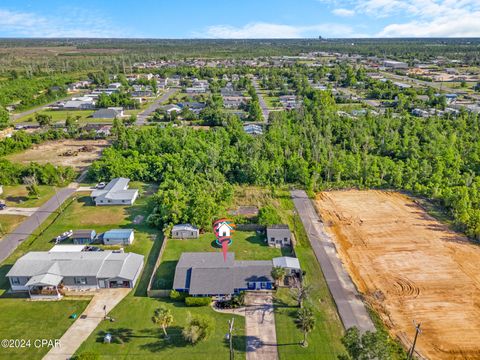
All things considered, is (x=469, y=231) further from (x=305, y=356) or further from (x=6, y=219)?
(x=6, y=219)

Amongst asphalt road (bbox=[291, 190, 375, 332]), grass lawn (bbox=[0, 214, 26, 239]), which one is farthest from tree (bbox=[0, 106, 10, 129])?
A: asphalt road (bbox=[291, 190, 375, 332])

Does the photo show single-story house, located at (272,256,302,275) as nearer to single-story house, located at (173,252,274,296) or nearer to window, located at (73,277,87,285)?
single-story house, located at (173,252,274,296)

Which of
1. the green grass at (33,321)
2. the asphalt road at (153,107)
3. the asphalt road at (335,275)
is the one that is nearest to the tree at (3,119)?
the asphalt road at (153,107)

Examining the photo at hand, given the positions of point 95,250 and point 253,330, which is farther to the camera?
point 95,250

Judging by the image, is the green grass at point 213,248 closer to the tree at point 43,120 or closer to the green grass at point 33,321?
the green grass at point 33,321

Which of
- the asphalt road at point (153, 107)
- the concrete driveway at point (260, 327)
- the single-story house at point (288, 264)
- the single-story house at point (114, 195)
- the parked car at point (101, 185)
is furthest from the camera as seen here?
the asphalt road at point (153, 107)

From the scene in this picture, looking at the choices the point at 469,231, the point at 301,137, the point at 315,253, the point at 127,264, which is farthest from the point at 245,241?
the point at 301,137
